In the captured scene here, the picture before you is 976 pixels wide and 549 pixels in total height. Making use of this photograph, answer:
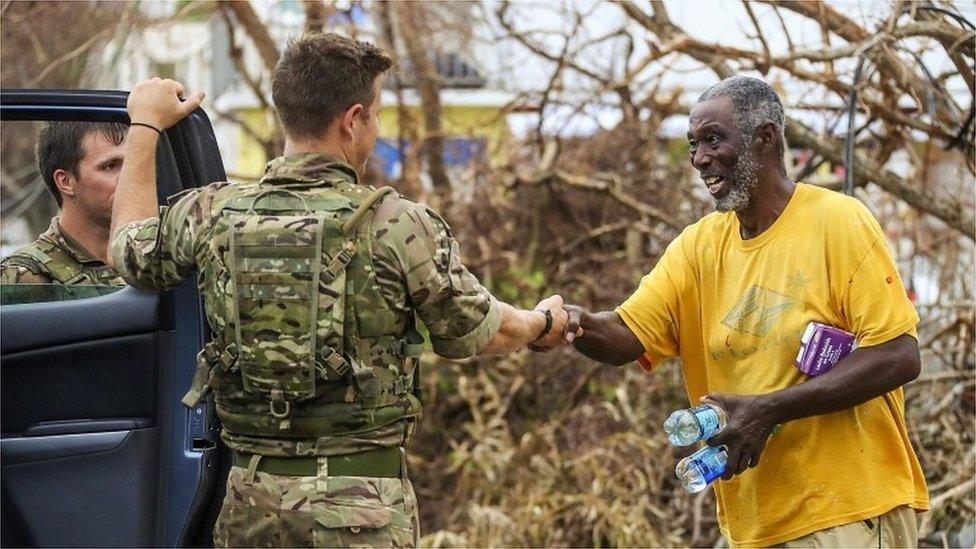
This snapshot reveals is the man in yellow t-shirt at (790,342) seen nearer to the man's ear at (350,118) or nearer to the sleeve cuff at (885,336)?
the sleeve cuff at (885,336)

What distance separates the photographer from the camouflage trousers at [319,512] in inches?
135

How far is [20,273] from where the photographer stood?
419cm

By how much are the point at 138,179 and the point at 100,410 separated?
0.64m

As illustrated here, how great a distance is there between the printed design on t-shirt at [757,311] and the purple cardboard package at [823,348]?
0.12 metres

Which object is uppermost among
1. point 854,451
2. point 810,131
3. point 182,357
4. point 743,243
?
point 810,131

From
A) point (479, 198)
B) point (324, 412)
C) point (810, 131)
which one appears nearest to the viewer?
point (324, 412)

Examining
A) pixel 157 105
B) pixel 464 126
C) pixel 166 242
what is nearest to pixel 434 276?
pixel 166 242


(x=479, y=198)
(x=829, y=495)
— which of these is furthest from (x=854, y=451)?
(x=479, y=198)

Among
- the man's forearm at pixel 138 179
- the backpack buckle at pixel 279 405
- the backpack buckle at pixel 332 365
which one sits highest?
the man's forearm at pixel 138 179

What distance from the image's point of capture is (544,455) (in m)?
8.18

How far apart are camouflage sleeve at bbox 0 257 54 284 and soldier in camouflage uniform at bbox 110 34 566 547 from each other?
66 cm

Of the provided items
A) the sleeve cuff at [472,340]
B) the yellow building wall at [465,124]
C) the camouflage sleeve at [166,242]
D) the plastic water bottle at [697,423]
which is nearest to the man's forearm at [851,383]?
the plastic water bottle at [697,423]

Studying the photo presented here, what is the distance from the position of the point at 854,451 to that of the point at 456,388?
527cm

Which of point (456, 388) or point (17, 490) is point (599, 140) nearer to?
point (456, 388)
